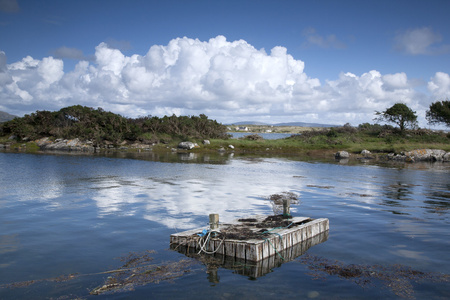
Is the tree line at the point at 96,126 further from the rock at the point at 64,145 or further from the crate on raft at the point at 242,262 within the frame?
the crate on raft at the point at 242,262

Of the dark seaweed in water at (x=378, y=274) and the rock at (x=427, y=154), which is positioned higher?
the rock at (x=427, y=154)

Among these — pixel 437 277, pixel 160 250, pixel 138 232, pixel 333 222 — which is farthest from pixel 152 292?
pixel 333 222

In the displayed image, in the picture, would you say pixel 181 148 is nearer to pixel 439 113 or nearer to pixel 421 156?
pixel 421 156

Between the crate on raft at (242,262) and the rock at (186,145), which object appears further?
the rock at (186,145)

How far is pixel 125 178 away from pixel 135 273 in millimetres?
20500

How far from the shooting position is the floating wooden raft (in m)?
11.0

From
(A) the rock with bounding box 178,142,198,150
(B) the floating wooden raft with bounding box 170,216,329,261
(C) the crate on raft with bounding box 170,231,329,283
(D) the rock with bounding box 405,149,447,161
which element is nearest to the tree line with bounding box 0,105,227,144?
(A) the rock with bounding box 178,142,198,150

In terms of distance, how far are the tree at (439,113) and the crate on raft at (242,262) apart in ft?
237

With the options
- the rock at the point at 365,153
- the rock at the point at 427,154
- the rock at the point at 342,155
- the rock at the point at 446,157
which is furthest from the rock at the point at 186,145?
the rock at the point at 446,157

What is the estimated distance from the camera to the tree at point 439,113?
7125 cm

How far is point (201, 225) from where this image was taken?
1523 centimetres

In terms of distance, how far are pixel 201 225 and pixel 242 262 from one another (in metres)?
4.54

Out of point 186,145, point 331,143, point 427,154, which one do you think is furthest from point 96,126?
point 427,154

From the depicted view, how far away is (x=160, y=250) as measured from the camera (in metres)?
11.9
